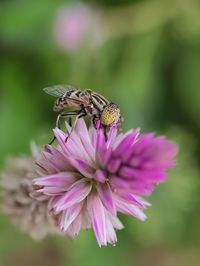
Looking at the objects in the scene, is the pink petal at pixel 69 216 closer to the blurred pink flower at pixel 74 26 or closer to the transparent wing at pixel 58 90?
the transparent wing at pixel 58 90

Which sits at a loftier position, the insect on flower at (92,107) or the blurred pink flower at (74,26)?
the blurred pink flower at (74,26)

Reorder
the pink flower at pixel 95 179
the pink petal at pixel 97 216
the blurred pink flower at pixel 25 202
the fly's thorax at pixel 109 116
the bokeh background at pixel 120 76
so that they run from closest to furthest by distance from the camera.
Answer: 1. the pink flower at pixel 95 179
2. the pink petal at pixel 97 216
3. the fly's thorax at pixel 109 116
4. the blurred pink flower at pixel 25 202
5. the bokeh background at pixel 120 76

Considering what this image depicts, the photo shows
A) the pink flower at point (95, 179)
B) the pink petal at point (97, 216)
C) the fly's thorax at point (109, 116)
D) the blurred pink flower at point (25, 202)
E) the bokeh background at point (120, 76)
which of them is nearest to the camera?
the pink flower at point (95, 179)

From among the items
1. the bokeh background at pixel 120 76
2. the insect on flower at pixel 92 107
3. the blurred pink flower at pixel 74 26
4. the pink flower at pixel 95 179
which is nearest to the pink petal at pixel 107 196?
the pink flower at pixel 95 179

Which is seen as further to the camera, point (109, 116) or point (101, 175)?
point (109, 116)

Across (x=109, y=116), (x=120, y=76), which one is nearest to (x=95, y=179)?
(x=109, y=116)

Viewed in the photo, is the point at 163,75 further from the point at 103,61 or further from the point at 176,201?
the point at 176,201

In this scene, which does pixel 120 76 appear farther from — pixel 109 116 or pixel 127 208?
pixel 127 208

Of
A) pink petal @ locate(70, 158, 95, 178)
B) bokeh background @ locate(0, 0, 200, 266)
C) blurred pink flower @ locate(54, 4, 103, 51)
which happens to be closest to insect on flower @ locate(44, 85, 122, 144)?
pink petal @ locate(70, 158, 95, 178)
